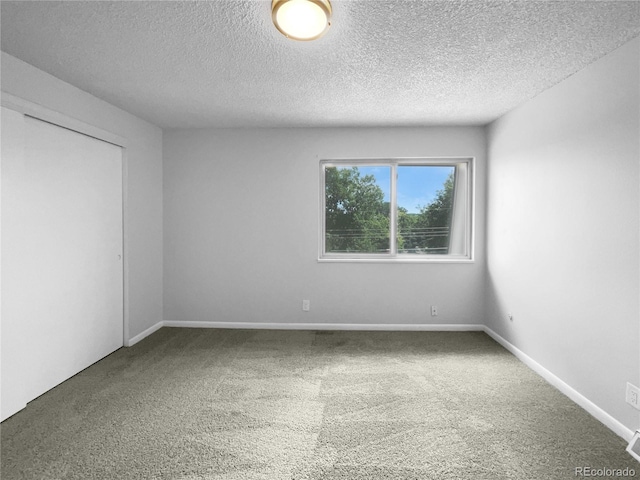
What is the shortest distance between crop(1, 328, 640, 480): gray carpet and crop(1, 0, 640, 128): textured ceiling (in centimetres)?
237

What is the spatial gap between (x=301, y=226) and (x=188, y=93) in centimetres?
188

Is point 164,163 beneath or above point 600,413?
above

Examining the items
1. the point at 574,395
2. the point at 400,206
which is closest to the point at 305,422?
the point at 574,395

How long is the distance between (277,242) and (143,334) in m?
1.79

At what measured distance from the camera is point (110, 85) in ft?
9.72

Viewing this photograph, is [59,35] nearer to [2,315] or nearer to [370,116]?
[2,315]

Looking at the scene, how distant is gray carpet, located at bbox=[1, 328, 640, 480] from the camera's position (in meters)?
1.93

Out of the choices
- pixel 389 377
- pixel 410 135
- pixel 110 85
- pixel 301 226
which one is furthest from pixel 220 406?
pixel 410 135

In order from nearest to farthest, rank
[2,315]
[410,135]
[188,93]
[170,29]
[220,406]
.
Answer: [170,29] < [2,315] < [220,406] < [188,93] < [410,135]

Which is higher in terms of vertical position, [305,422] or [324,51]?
[324,51]

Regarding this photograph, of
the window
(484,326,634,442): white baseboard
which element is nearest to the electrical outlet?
(484,326,634,442): white baseboard

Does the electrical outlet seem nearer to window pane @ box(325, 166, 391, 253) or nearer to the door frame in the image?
window pane @ box(325, 166, 391, 253)

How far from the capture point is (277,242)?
4406mm

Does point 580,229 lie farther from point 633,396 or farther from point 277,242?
point 277,242
